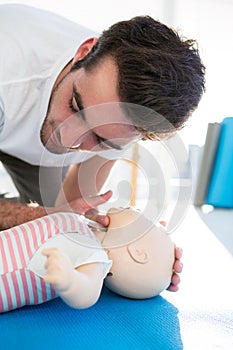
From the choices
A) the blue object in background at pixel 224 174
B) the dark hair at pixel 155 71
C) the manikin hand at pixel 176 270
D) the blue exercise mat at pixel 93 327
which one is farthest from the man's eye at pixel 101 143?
the blue object in background at pixel 224 174

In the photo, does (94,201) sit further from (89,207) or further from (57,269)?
(57,269)

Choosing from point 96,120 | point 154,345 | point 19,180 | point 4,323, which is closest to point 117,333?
point 154,345

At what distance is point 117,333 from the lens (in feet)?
2.70

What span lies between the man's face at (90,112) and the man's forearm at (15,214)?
18cm

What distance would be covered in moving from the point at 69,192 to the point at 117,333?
22.3 inches

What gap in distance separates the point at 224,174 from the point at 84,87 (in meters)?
1.71

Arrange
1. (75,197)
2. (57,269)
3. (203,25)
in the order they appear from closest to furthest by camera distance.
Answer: (57,269) < (75,197) < (203,25)

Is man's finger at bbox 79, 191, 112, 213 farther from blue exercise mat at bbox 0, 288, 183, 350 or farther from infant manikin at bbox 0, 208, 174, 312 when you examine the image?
blue exercise mat at bbox 0, 288, 183, 350

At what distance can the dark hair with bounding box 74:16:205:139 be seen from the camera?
852mm

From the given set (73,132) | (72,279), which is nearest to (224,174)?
(73,132)

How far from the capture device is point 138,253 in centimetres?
96

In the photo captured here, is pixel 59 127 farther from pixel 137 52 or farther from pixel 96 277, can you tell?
pixel 96 277

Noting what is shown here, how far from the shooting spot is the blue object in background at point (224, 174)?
2447 mm

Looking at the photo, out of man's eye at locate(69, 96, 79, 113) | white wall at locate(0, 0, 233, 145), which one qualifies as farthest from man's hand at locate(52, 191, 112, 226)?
white wall at locate(0, 0, 233, 145)
